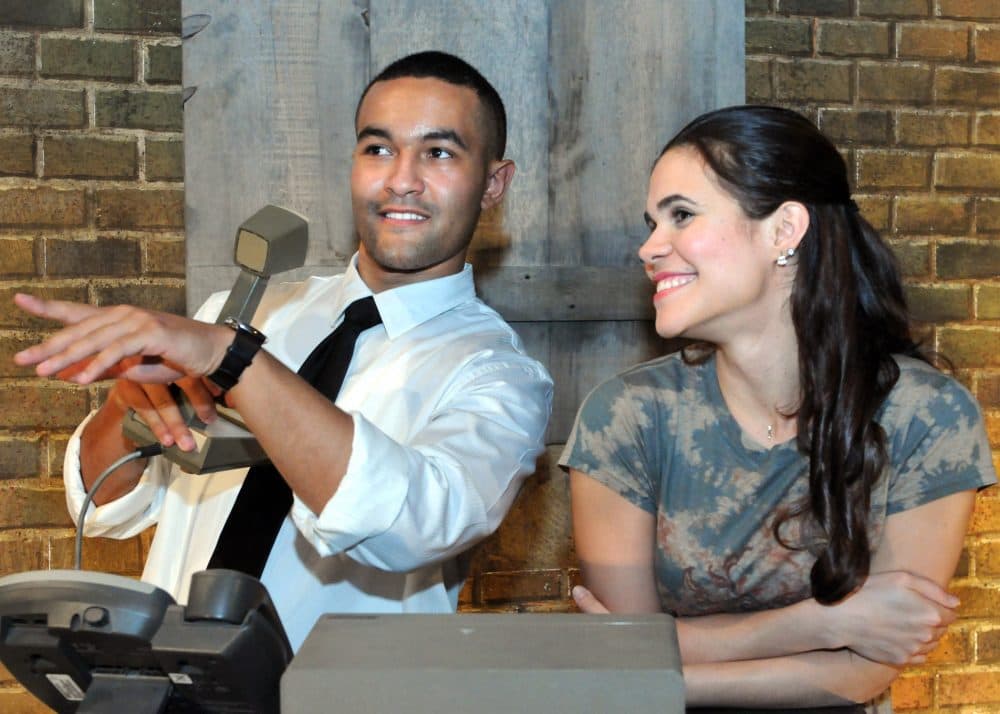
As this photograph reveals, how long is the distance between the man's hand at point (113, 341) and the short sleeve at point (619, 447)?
67 cm

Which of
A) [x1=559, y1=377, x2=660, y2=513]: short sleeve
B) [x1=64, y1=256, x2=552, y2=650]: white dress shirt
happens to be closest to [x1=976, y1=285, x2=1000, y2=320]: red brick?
[x1=559, y1=377, x2=660, y2=513]: short sleeve

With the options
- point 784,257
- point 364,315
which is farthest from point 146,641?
point 784,257

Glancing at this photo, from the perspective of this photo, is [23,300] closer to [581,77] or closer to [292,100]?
[292,100]

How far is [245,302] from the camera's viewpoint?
1296 mm

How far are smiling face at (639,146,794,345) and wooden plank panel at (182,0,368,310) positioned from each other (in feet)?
2.66

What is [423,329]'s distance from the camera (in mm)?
1762

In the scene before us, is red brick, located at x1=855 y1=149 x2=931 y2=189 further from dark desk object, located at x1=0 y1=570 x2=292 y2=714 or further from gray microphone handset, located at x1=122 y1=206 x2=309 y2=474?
dark desk object, located at x1=0 y1=570 x2=292 y2=714

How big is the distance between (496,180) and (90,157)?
2.84ft

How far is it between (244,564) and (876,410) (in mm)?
919

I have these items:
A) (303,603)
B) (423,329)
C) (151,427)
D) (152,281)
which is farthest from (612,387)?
(152,281)

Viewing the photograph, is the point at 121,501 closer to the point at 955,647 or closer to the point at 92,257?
the point at 92,257

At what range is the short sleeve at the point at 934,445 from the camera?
1625 mm

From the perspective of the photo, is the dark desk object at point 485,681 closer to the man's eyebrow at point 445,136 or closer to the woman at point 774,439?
the woman at point 774,439

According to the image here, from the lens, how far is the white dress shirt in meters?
1.34
